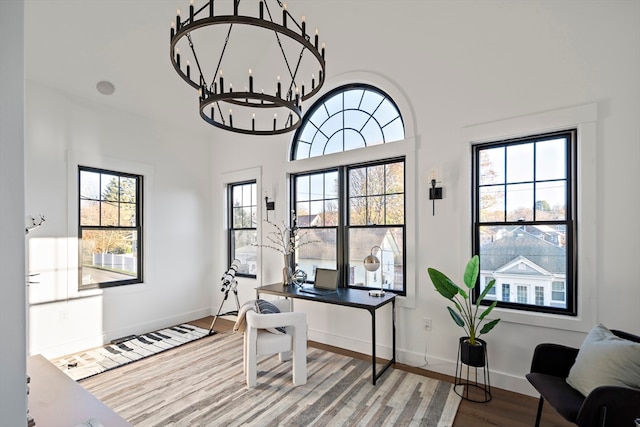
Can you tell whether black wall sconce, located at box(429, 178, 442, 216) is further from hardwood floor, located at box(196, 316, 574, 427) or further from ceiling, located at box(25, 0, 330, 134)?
ceiling, located at box(25, 0, 330, 134)

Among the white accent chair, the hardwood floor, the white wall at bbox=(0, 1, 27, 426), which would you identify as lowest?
the hardwood floor

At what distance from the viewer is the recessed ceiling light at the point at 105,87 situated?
4.05 meters

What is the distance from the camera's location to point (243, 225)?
5.23 meters

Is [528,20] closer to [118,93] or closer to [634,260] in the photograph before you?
[634,260]

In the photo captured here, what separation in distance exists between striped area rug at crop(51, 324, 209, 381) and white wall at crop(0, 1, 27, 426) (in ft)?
11.4

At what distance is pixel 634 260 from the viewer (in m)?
2.45

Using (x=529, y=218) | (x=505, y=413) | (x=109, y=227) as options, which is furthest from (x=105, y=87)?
(x=505, y=413)

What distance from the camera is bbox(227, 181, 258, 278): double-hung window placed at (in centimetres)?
507

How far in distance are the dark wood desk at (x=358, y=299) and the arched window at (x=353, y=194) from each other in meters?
0.28

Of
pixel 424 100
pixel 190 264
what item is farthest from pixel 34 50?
pixel 424 100

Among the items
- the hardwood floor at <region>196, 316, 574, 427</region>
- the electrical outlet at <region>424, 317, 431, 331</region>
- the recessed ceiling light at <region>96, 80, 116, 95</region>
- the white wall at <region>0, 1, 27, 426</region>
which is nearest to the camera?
the white wall at <region>0, 1, 27, 426</region>

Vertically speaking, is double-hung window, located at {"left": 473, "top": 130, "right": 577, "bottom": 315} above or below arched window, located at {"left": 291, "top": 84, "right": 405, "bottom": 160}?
below

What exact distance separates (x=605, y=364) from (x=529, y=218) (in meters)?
1.37

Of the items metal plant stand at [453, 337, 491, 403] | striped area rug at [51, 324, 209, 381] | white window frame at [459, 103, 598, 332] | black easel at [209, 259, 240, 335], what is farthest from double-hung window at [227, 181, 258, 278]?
white window frame at [459, 103, 598, 332]
